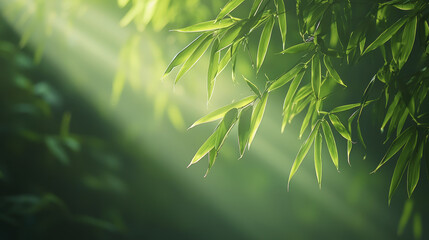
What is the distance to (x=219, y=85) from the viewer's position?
1.87m

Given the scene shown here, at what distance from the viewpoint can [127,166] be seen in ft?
9.10

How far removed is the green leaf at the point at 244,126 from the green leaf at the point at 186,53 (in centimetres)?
16

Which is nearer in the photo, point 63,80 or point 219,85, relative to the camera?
point 219,85

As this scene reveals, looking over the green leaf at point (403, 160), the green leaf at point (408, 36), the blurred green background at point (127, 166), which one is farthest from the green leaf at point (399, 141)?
the blurred green background at point (127, 166)

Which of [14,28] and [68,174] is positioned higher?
[14,28]

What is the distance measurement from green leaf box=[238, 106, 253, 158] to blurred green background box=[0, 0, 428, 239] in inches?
43.6

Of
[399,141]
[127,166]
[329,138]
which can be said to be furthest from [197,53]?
[127,166]

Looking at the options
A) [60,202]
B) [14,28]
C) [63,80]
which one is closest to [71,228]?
[60,202]

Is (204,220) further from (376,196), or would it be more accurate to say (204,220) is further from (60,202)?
(376,196)

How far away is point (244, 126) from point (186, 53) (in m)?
0.19

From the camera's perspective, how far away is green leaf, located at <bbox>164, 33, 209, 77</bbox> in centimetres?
70

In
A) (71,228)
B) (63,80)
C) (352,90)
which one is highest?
(63,80)

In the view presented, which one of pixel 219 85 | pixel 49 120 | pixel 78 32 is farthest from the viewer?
pixel 49 120

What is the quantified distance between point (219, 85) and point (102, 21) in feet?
2.37
